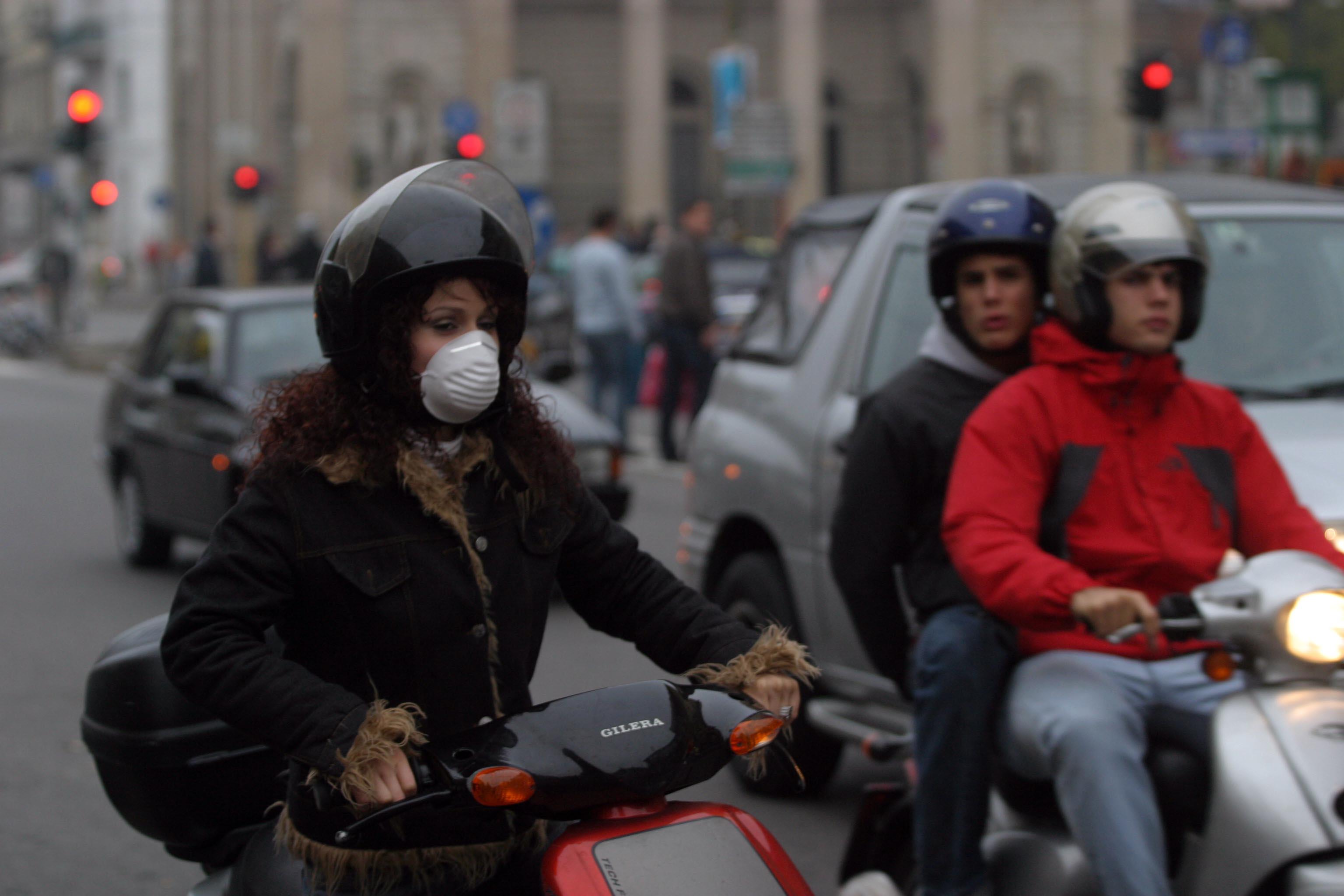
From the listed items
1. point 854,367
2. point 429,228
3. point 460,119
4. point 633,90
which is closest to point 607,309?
point 460,119

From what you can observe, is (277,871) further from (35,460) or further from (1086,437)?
(35,460)

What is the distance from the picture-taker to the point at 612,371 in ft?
52.3

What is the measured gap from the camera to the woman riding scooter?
254 centimetres

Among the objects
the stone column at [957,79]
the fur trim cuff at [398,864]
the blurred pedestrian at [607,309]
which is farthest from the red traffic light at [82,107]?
the stone column at [957,79]

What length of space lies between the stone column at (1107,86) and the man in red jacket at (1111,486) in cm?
5284

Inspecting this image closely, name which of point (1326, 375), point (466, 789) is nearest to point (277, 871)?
point (466, 789)

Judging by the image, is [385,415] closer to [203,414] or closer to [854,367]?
[854,367]

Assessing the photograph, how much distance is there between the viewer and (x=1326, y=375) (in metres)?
5.12

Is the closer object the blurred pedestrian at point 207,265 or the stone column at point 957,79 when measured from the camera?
the blurred pedestrian at point 207,265

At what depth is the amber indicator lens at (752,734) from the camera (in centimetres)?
253

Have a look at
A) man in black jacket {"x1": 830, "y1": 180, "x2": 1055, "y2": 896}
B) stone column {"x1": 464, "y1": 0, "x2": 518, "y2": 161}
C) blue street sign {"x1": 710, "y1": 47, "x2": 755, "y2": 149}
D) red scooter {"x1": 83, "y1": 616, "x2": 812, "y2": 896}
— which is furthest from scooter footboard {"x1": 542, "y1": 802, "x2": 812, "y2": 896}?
stone column {"x1": 464, "y1": 0, "x2": 518, "y2": 161}

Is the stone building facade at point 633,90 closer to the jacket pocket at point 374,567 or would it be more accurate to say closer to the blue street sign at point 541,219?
the blue street sign at point 541,219

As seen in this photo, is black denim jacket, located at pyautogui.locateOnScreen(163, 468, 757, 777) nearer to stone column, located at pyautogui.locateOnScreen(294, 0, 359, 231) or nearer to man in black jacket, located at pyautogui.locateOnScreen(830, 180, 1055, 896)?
man in black jacket, located at pyautogui.locateOnScreen(830, 180, 1055, 896)

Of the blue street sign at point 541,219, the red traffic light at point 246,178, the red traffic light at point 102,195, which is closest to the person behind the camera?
the blue street sign at point 541,219
